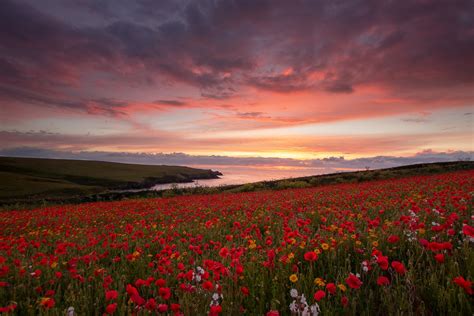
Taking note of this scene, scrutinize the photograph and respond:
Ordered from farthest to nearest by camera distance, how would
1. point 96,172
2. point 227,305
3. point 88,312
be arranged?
point 96,172 → point 88,312 → point 227,305

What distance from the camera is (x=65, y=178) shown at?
81125mm

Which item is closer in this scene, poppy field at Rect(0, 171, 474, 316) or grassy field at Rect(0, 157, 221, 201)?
poppy field at Rect(0, 171, 474, 316)

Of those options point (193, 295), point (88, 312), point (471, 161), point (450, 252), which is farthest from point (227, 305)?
point (471, 161)

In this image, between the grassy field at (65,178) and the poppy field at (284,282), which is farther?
the grassy field at (65,178)

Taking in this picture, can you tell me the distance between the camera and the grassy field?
56.3 metres

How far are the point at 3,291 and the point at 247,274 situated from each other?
2953 mm

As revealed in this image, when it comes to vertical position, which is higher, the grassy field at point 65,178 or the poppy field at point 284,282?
the poppy field at point 284,282

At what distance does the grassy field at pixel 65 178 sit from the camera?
56.3 m

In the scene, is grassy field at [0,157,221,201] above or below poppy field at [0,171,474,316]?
below

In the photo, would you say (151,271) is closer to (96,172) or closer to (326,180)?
(326,180)

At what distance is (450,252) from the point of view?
11.1 feet

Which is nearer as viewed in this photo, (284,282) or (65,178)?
(284,282)

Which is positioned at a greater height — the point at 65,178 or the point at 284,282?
the point at 284,282

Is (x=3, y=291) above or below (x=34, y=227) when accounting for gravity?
above
